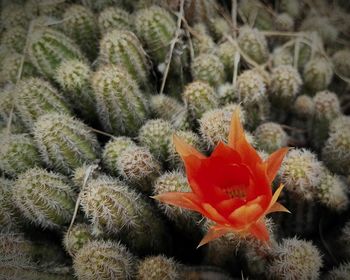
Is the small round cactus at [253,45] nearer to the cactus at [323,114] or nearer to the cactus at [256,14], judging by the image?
the cactus at [256,14]

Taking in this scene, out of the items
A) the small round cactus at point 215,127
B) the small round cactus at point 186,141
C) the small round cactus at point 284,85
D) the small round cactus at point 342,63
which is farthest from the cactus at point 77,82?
the small round cactus at point 342,63

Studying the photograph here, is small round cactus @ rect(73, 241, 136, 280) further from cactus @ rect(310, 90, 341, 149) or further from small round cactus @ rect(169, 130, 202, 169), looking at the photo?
cactus @ rect(310, 90, 341, 149)

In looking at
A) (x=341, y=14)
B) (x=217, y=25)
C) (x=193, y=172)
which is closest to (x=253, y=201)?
(x=193, y=172)

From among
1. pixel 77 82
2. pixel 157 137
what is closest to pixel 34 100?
pixel 77 82

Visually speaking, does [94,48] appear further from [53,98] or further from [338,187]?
[338,187]

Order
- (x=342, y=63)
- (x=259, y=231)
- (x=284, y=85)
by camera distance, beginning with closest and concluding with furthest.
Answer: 1. (x=259, y=231)
2. (x=284, y=85)
3. (x=342, y=63)

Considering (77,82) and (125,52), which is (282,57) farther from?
(77,82)
